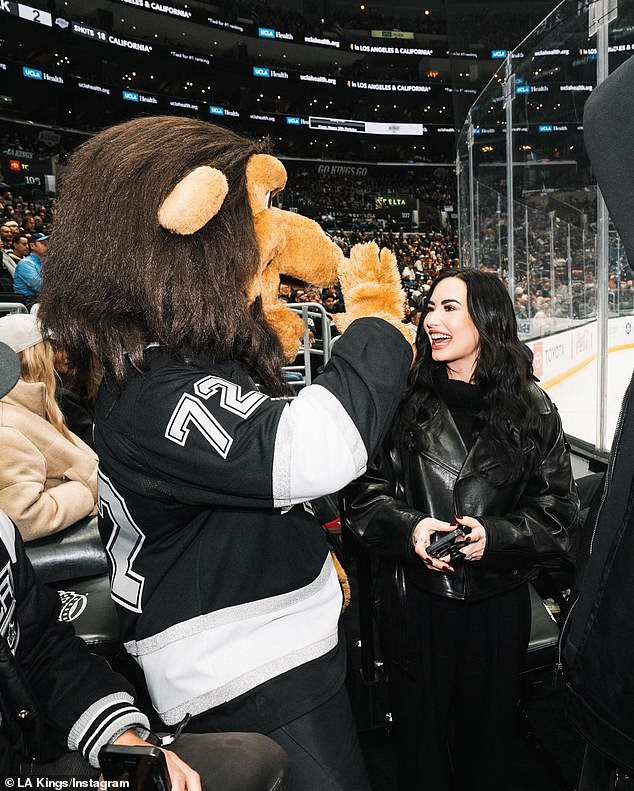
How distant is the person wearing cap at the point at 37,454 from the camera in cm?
217

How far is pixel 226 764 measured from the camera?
93cm

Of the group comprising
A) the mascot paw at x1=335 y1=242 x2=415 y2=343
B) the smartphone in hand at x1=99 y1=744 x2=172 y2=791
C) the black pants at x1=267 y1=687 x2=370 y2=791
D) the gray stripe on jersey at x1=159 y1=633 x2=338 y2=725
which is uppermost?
the mascot paw at x1=335 y1=242 x2=415 y2=343

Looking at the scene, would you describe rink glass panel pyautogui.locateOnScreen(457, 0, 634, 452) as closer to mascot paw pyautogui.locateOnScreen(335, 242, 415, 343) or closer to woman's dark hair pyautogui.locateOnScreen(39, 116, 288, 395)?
mascot paw pyautogui.locateOnScreen(335, 242, 415, 343)

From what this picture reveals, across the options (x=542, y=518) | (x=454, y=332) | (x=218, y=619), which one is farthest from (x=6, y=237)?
(x=218, y=619)

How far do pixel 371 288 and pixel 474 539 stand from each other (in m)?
0.84

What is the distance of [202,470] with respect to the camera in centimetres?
90

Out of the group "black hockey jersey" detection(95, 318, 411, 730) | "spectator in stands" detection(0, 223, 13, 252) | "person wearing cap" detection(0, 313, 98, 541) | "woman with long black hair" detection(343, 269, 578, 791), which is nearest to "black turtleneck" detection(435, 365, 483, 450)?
"woman with long black hair" detection(343, 269, 578, 791)

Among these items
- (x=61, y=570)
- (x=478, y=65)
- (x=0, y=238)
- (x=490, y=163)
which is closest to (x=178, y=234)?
(x=61, y=570)

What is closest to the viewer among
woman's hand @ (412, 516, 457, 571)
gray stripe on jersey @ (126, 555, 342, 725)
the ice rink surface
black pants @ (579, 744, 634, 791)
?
black pants @ (579, 744, 634, 791)

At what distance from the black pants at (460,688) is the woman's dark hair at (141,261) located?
1115 millimetres

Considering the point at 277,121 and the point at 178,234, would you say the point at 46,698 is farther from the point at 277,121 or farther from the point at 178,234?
the point at 277,121

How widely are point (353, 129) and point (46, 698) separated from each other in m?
34.2

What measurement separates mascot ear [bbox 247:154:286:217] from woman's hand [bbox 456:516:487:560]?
0.96 metres

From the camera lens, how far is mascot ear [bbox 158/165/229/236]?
91 centimetres
